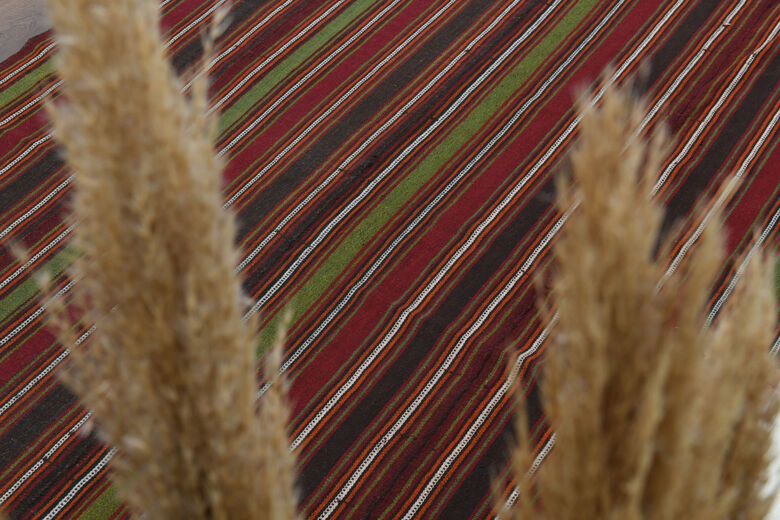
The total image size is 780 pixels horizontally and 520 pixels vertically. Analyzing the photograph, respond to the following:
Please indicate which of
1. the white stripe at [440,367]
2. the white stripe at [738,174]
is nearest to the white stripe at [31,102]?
the white stripe at [440,367]

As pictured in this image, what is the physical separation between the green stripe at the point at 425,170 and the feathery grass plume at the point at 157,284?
1.52 m

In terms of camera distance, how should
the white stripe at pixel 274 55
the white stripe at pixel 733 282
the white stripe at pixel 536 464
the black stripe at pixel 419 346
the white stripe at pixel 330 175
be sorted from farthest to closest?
1. the white stripe at pixel 274 55
2. the white stripe at pixel 330 175
3. the white stripe at pixel 733 282
4. the black stripe at pixel 419 346
5. the white stripe at pixel 536 464

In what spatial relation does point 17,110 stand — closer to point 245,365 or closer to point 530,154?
point 530,154

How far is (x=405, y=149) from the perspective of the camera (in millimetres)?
2869

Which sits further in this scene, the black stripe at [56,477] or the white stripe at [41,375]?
the white stripe at [41,375]

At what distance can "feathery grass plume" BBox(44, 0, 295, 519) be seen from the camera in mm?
770

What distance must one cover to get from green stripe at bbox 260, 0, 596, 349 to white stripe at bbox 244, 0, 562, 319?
0.06 metres

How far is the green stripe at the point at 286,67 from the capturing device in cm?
298

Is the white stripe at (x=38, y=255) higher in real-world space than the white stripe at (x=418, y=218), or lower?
higher

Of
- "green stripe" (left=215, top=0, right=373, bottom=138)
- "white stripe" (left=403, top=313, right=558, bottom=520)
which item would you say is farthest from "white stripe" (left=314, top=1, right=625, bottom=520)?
"green stripe" (left=215, top=0, right=373, bottom=138)

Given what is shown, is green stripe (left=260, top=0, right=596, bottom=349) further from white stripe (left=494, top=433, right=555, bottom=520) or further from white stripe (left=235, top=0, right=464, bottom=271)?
white stripe (left=494, top=433, right=555, bottom=520)

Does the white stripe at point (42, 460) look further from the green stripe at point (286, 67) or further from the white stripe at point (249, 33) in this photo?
the white stripe at point (249, 33)

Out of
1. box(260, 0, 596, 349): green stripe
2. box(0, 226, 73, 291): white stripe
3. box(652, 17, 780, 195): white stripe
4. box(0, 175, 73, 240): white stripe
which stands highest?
box(0, 175, 73, 240): white stripe

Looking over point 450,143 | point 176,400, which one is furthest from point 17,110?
point 176,400
